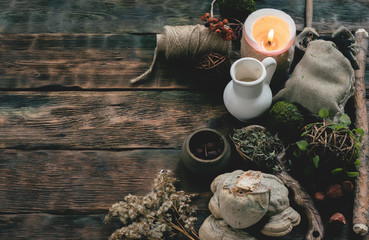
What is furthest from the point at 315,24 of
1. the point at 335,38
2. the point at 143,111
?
the point at 143,111

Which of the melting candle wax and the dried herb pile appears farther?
the melting candle wax

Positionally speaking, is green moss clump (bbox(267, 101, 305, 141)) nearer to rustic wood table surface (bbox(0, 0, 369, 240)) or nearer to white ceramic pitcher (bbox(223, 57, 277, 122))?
white ceramic pitcher (bbox(223, 57, 277, 122))

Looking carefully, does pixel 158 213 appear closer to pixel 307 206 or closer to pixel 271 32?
pixel 307 206

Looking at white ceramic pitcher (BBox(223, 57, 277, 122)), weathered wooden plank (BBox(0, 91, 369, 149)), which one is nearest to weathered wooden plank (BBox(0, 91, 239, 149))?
weathered wooden plank (BBox(0, 91, 369, 149))

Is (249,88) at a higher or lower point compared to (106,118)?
higher

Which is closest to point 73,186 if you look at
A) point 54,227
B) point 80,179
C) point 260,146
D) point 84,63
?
point 80,179

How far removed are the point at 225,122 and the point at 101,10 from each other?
2.42 feet

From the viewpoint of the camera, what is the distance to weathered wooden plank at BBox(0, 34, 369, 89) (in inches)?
61.2

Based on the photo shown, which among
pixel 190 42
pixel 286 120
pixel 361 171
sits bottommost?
pixel 361 171

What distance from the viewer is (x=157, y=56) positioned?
1574 mm

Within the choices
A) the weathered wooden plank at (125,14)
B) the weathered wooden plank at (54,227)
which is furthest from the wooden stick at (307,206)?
the weathered wooden plank at (125,14)

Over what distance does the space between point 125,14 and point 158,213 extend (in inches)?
35.0

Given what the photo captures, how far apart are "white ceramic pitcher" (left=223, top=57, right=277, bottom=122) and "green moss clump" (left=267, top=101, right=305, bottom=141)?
53 millimetres

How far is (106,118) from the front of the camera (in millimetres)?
1488
